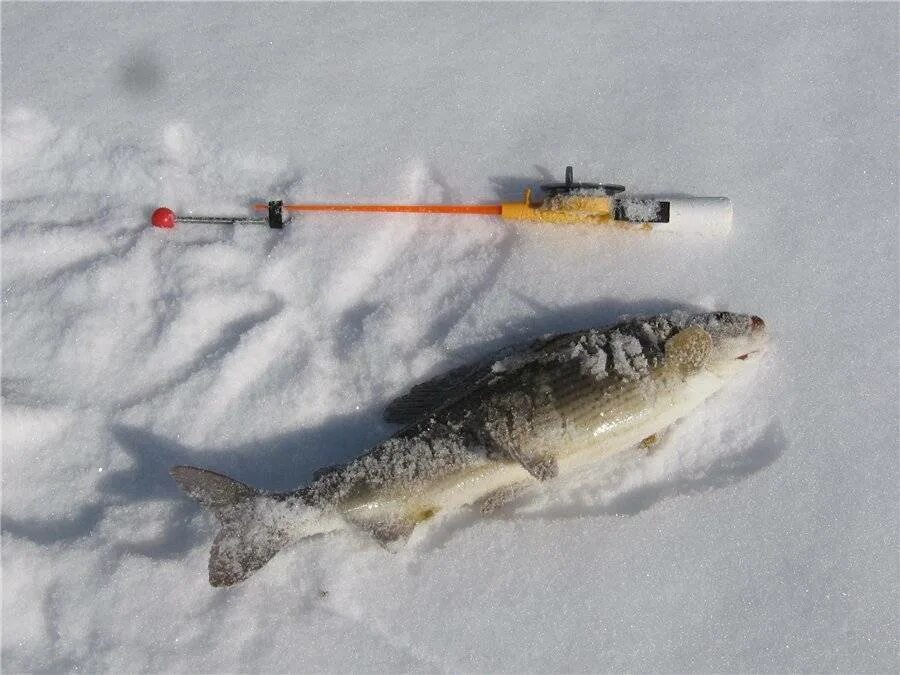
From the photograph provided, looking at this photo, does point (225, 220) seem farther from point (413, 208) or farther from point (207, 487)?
point (207, 487)

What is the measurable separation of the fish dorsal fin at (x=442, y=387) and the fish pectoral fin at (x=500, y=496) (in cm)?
52

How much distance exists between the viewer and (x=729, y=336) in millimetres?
3766

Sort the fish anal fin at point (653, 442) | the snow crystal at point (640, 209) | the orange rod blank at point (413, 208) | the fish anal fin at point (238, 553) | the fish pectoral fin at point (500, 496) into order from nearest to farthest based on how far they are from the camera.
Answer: the fish anal fin at point (238, 553) < the fish pectoral fin at point (500, 496) < the fish anal fin at point (653, 442) < the snow crystal at point (640, 209) < the orange rod blank at point (413, 208)

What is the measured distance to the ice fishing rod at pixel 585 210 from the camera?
401cm

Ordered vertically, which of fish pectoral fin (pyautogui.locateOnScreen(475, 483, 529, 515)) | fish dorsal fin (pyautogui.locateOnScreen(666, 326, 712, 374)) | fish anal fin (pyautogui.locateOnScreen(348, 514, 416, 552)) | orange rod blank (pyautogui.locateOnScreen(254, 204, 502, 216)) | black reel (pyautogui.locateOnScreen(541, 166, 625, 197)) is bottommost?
fish anal fin (pyautogui.locateOnScreen(348, 514, 416, 552))

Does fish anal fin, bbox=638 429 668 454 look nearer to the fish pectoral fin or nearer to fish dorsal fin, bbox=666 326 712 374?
fish dorsal fin, bbox=666 326 712 374

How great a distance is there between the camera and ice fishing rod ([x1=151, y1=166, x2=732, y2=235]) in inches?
158

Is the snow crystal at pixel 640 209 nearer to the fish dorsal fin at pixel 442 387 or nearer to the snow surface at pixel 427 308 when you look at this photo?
the snow surface at pixel 427 308

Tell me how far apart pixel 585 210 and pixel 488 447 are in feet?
4.65

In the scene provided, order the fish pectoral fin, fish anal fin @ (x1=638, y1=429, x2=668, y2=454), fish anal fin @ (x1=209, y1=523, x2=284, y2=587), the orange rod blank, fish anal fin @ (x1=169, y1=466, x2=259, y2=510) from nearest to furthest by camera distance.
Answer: fish anal fin @ (x1=209, y1=523, x2=284, y2=587) → fish anal fin @ (x1=169, y1=466, x2=259, y2=510) → the fish pectoral fin → fish anal fin @ (x1=638, y1=429, x2=668, y2=454) → the orange rod blank

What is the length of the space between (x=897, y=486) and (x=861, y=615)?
2.25 ft

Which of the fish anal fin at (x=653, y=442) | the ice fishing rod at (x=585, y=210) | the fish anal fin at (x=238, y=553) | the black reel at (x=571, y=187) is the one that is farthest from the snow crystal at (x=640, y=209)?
the fish anal fin at (x=238, y=553)

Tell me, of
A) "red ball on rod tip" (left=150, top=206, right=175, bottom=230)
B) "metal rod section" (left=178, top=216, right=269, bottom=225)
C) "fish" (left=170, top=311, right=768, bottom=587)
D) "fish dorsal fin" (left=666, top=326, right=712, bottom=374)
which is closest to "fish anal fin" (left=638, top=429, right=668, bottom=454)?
"fish" (left=170, top=311, right=768, bottom=587)

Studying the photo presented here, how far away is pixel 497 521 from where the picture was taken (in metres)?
3.81
